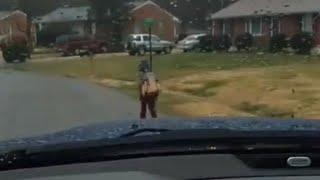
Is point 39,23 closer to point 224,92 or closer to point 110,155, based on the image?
point 224,92

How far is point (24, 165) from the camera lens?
2455 mm

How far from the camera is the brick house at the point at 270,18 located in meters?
60.6

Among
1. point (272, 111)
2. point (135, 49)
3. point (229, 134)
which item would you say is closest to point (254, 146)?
point (229, 134)

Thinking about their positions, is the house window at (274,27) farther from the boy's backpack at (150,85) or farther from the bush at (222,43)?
the boy's backpack at (150,85)

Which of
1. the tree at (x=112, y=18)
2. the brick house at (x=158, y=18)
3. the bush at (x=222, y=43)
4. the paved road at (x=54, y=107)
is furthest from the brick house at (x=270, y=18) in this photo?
the paved road at (x=54, y=107)

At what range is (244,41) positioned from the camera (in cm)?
6278

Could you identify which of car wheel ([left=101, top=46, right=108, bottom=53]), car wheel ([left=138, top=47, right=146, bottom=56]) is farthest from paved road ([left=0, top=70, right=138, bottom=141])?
car wheel ([left=101, top=46, right=108, bottom=53])

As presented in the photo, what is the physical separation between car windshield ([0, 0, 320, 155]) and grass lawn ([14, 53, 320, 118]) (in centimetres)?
5

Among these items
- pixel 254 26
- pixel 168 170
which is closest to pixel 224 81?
pixel 168 170

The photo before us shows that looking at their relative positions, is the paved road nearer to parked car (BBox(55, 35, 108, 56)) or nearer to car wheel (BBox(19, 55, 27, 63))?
car wheel (BBox(19, 55, 27, 63))

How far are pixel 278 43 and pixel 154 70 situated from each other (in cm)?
1649

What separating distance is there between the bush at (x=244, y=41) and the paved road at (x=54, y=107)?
28015 mm

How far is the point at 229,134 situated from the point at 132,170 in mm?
428

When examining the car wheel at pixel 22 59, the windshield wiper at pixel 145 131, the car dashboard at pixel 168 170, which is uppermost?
the windshield wiper at pixel 145 131
